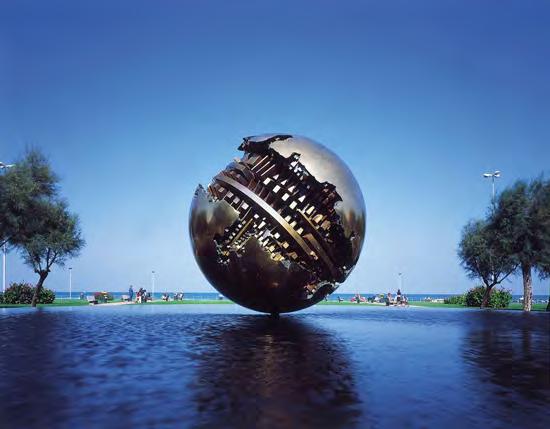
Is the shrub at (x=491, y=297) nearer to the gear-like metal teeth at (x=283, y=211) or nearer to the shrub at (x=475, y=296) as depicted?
the shrub at (x=475, y=296)

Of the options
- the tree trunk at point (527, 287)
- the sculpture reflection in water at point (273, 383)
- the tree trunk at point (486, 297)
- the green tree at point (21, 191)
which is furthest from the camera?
the tree trunk at point (486, 297)

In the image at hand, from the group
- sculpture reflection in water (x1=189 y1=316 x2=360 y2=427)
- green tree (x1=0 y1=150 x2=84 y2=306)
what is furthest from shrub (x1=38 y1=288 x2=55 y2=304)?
sculpture reflection in water (x1=189 y1=316 x2=360 y2=427)

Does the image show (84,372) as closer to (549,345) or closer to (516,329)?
(549,345)

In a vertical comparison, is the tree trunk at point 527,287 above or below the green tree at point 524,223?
below

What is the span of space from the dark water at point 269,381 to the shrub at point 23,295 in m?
31.4

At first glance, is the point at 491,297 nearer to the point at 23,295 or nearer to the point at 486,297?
the point at 486,297

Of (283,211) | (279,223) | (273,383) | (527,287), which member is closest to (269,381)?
(273,383)

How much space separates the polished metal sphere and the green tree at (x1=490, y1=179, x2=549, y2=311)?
2105cm

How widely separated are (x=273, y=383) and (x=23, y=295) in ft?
130

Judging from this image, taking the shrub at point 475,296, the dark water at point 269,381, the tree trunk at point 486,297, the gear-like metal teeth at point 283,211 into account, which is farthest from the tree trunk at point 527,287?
the gear-like metal teeth at point 283,211

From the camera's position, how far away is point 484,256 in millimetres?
38969

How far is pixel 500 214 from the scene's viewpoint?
3191 cm

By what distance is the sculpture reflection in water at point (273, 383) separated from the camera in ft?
14.8

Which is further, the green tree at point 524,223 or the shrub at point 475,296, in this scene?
the shrub at point 475,296
